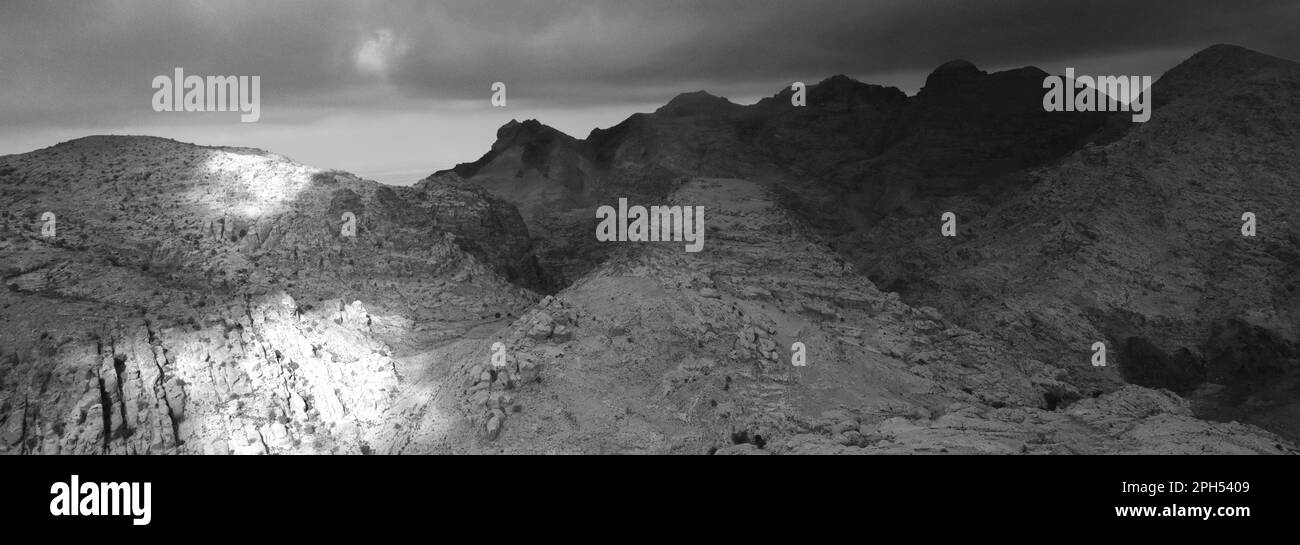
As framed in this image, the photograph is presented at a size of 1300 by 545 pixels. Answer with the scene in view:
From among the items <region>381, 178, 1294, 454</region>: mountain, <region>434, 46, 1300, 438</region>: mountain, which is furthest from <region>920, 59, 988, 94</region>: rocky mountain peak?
<region>381, 178, 1294, 454</region>: mountain

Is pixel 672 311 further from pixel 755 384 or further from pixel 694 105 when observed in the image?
pixel 694 105

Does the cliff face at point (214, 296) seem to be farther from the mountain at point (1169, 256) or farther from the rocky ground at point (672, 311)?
the mountain at point (1169, 256)

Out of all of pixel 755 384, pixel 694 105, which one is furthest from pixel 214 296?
pixel 694 105

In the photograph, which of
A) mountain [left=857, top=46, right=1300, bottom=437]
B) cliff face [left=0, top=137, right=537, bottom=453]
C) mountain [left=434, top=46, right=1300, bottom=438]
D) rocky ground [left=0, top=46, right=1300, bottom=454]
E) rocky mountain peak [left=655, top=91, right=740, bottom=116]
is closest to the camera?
cliff face [left=0, top=137, right=537, bottom=453]

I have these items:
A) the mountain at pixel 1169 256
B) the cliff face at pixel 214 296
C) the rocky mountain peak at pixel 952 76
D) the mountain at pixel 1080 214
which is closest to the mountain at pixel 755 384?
the cliff face at pixel 214 296

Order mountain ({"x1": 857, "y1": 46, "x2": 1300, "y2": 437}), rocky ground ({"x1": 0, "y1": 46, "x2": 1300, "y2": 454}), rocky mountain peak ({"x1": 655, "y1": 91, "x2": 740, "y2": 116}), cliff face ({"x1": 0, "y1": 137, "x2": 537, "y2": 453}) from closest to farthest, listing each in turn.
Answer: cliff face ({"x1": 0, "y1": 137, "x2": 537, "y2": 453}) < rocky ground ({"x1": 0, "y1": 46, "x2": 1300, "y2": 454}) < mountain ({"x1": 857, "y1": 46, "x2": 1300, "y2": 437}) < rocky mountain peak ({"x1": 655, "y1": 91, "x2": 740, "y2": 116})

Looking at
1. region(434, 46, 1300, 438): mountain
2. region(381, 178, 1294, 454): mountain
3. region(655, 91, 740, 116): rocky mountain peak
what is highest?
region(655, 91, 740, 116): rocky mountain peak

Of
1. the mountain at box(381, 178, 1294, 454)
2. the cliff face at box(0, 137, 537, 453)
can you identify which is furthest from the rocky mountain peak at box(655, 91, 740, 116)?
the mountain at box(381, 178, 1294, 454)

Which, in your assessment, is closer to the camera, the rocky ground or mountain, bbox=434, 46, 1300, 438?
the rocky ground

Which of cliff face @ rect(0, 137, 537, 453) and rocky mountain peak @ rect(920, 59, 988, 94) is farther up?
rocky mountain peak @ rect(920, 59, 988, 94)

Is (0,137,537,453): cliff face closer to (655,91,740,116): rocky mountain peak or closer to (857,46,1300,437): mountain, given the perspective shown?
(857,46,1300,437): mountain

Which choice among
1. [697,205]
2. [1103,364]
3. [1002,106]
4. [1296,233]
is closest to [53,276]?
[697,205]
